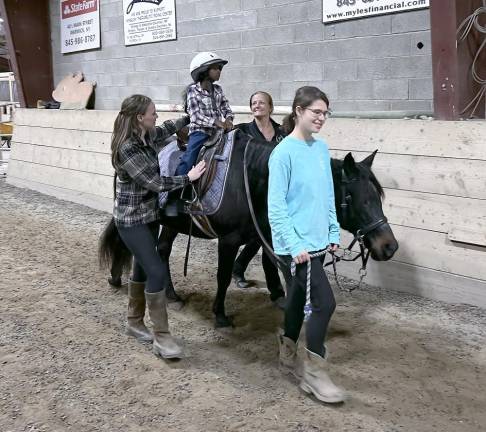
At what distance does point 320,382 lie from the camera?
2670 mm

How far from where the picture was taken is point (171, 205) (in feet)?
12.1

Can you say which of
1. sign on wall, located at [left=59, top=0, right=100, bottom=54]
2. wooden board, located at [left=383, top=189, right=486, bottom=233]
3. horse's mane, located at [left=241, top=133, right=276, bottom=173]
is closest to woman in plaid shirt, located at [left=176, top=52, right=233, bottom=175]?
horse's mane, located at [left=241, top=133, right=276, bottom=173]

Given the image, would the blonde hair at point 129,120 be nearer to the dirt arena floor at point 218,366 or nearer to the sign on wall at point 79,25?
the dirt arena floor at point 218,366

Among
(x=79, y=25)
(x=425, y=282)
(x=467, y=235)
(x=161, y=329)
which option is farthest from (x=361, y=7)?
(x=79, y=25)

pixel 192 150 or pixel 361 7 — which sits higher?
pixel 361 7

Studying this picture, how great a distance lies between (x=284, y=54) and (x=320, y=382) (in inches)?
153

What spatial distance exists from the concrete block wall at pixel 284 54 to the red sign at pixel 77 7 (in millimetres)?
229

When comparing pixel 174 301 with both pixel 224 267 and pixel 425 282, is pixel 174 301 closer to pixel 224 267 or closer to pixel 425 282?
pixel 224 267

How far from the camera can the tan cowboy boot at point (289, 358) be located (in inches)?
116

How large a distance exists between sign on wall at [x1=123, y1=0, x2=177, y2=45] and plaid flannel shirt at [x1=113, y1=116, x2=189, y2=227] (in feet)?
13.7

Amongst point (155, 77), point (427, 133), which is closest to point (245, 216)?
point (427, 133)

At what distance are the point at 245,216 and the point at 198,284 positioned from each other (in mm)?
1364

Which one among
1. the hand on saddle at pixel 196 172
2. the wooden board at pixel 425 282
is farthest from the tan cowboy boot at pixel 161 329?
the wooden board at pixel 425 282

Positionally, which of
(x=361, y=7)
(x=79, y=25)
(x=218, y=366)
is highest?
(x=79, y=25)
